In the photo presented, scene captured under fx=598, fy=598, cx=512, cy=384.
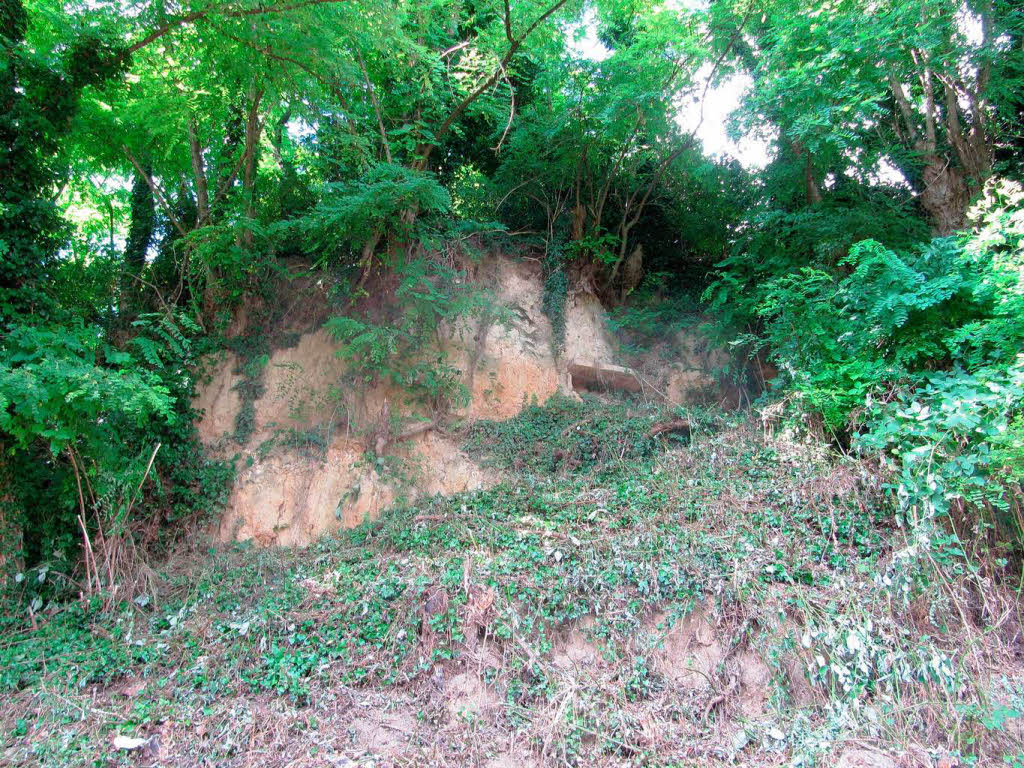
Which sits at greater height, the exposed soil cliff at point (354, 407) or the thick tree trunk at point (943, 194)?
the thick tree trunk at point (943, 194)

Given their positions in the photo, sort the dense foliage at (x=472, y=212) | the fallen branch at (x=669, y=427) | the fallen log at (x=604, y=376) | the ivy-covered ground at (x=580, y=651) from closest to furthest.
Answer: the ivy-covered ground at (x=580, y=651) → the dense foliage at (x=472, y=212) → the fallen branch at (x=669, y=427) → the fallen log at (x=604, y=376)

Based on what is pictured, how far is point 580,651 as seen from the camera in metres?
5.22

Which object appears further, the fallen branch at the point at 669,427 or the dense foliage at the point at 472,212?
the fallen branch at the point at 669,427


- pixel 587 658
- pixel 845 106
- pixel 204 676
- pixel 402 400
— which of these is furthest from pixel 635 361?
pixel 204 676

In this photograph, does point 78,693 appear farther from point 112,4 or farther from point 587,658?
point 112,4

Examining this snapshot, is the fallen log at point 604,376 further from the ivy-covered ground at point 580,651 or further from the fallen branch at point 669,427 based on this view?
the ivy-covered ground at point 580,651

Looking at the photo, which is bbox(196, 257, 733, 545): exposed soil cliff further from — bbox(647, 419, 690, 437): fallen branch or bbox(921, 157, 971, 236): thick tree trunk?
bbox(921, 157, 971, 236): thick tree trunk

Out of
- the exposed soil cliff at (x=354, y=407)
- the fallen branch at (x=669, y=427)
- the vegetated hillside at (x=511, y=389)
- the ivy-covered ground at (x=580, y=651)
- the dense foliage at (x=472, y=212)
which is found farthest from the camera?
the fallen branch at (x=669, y=427)

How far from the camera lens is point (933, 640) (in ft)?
15.8

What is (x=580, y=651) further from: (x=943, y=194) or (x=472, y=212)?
(x=472, y=212)

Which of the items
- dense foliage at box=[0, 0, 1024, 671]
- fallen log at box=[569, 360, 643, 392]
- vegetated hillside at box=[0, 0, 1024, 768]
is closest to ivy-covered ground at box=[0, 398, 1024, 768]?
vegetated hillside at box=[0, 0, 1024, 768]

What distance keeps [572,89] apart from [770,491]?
24.1ft

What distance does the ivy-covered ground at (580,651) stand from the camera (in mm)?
4441

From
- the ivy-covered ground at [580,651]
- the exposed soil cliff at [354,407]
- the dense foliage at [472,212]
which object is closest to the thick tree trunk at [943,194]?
the dense foliage at [472,212]
